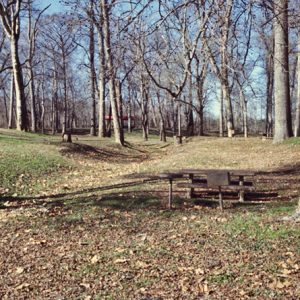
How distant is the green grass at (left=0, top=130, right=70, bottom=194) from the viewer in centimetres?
1173

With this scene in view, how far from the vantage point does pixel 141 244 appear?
6.15 metres

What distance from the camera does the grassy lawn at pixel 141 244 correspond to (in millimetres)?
4680

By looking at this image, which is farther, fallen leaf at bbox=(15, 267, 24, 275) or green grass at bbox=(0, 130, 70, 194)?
green grass at bbox=(0, 130, 70, 194)

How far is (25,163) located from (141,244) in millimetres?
8645

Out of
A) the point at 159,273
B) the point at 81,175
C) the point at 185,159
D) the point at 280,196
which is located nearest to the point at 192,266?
the point at 159,273

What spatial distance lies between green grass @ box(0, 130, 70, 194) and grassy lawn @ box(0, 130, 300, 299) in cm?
15

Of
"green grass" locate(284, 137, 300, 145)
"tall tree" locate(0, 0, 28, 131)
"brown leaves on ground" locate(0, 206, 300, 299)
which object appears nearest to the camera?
"brown leaves on ground" locate(0, 206, 300, 299)

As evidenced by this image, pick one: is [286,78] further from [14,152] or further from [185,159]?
[14,152]

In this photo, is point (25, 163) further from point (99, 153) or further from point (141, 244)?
point (141, 244)

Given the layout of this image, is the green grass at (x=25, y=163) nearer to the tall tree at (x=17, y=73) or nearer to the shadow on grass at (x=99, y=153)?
the shadow on grass at (x=99, y=153)

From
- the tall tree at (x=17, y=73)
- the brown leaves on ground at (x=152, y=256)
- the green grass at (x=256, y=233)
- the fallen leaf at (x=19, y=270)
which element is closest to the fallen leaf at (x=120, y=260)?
the brown leaves on ground at (x=152, y=256)

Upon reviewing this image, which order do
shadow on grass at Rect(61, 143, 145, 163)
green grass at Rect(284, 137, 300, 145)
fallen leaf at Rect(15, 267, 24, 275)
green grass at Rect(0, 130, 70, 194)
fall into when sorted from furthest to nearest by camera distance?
shadow on grass at Rect(61, 143, 145, 163) < green grass at Rect(284, 137, 300, 145) < green grass at Rect(0, 130, 70, 194) < fallen leaf at Rect(15, 267, 24, 275)

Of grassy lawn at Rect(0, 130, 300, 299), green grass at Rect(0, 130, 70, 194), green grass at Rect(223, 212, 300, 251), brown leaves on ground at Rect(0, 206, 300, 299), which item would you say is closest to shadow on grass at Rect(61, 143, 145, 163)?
green grass at Rect(0, 130, 70, 194)

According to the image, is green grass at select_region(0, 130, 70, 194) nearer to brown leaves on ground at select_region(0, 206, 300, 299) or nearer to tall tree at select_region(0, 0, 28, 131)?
brown leaves on ground at select_region(0, 206, 300, 299)
